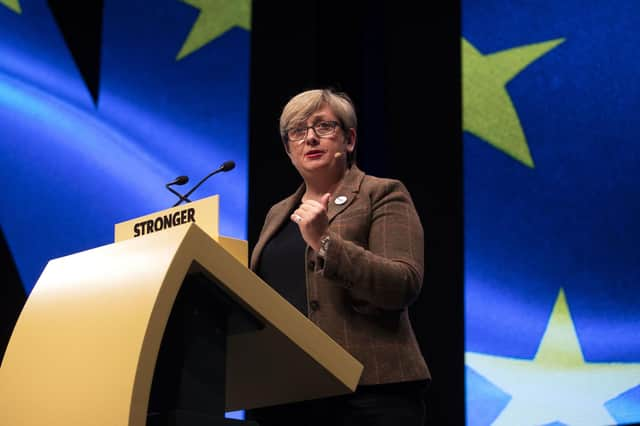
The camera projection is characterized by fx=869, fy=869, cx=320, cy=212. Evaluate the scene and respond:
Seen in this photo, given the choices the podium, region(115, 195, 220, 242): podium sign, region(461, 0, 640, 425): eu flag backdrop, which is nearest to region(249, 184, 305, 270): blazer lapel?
region(115, 195, 220, 242): podium sign

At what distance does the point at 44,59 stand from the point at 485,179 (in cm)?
201

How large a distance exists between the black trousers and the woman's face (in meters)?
0.55

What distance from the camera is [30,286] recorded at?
3.61 meters

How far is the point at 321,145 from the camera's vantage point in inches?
78.9

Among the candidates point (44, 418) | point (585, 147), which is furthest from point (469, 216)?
point (44, 418)

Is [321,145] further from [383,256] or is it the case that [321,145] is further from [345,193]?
[383,256]

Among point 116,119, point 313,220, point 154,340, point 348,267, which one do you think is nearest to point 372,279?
point 348,267

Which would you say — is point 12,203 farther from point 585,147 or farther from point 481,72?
point 585,147

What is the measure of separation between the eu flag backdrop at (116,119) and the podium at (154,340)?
2.35 meters

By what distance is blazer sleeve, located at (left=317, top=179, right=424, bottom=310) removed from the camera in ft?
5.28

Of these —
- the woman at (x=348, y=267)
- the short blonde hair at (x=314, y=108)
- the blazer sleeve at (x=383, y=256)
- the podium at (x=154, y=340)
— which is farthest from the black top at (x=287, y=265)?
the podium at (x=154, y=340)

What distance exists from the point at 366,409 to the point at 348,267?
0.28m

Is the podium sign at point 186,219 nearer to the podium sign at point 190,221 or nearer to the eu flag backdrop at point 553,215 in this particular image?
the podium sign at point 190,221

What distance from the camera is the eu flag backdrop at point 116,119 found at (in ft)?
12.2
